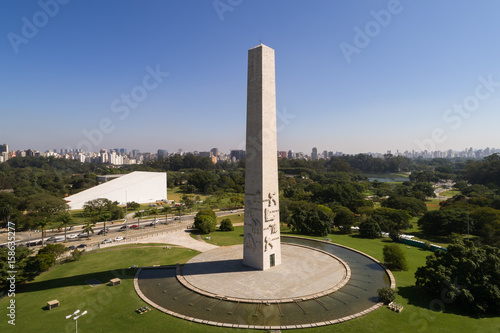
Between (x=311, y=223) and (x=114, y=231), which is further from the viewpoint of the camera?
(x=114, y=231)

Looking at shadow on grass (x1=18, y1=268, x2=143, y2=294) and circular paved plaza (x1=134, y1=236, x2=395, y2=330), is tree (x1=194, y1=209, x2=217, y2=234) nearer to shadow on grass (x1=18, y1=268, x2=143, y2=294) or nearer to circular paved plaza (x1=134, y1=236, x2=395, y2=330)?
circular paved plaza (x1=134, y1=236, x2=395, y2=330)

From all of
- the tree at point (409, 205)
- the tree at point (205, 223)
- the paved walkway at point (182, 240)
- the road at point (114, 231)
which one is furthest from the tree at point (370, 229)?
the road at point (114, 231)

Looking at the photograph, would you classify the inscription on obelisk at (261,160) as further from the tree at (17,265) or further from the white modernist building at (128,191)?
the white modernist building at (128,191)

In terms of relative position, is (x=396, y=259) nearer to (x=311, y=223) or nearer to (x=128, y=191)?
(x=311, y=223)

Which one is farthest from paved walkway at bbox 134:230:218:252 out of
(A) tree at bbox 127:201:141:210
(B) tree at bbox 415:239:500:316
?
(A) tree at bbox 127:201:141:210

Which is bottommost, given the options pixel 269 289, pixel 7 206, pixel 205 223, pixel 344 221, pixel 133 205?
pixel 269 289

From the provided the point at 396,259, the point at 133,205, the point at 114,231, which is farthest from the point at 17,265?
the point at 133,205
